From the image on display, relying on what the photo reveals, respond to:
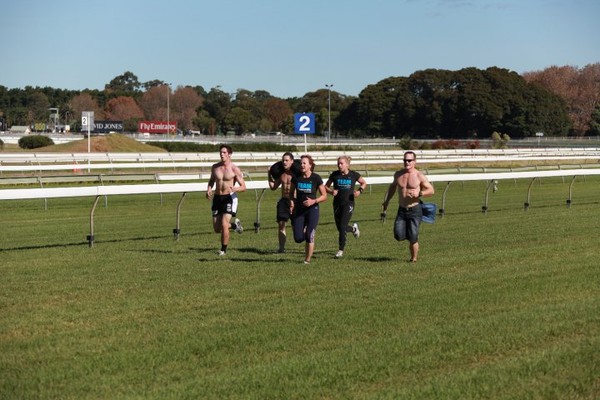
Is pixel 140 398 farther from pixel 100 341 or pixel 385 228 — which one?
pixel 385 228

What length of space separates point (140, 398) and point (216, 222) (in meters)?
8.54

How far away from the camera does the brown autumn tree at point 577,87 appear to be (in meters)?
128

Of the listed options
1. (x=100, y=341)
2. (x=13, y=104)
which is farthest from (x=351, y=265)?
(x=13, y=104)

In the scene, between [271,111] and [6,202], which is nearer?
[6,202]

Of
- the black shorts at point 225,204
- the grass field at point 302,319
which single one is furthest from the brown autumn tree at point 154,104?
the black shorts at point 225,204

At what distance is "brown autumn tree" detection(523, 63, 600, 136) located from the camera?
12825cm

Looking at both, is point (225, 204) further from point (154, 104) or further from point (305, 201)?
point (154, 104)

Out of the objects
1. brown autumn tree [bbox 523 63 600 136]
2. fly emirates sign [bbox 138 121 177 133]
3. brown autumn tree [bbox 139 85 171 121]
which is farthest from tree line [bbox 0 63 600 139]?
brown autumn tree [bbox 139 85 171 121]

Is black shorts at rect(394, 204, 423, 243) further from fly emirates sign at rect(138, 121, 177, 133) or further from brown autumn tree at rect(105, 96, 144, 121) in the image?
brown autumn tree at rect(105, 96, 144, 121)

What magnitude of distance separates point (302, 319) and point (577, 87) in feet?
447

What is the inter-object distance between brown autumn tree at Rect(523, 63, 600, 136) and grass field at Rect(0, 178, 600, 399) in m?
115

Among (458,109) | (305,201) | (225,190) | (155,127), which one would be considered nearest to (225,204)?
(225,190)

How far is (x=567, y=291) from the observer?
11.1 metres

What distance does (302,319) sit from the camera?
31.3 feet
